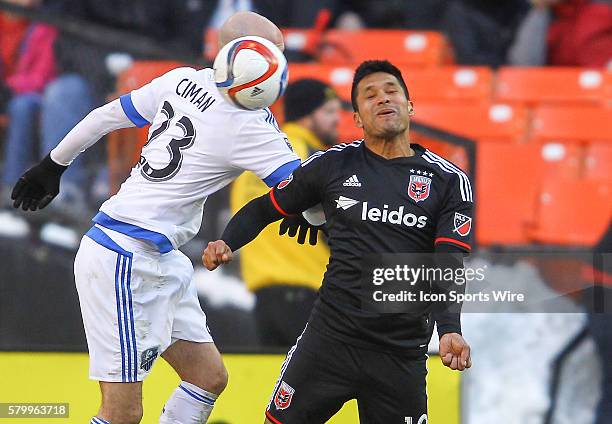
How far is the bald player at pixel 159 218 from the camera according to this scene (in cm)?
504

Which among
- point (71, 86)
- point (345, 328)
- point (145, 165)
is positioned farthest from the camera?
point (71, 86)

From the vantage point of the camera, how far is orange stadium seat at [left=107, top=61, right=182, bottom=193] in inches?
303

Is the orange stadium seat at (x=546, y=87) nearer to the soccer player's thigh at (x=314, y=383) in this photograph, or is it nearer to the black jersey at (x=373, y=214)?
the black jersey at (x=373, y=214)

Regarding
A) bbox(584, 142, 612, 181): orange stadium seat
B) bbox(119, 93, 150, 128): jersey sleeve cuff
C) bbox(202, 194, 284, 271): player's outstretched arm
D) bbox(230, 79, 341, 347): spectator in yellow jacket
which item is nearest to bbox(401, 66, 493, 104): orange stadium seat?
bbox(584, 142, 612, 181): orange stadium seat

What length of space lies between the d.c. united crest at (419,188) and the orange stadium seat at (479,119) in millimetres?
4446

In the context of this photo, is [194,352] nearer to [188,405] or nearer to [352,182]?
[188,405]

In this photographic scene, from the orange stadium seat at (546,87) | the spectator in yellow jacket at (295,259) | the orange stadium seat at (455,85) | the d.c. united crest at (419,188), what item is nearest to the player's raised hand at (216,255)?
the d.c. united crest at (419,188)

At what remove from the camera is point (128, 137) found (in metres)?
7.75

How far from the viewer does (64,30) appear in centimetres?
827

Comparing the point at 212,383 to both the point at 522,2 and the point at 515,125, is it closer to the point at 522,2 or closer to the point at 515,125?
the point at 515,125

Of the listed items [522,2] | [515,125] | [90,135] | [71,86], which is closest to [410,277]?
[90,135]

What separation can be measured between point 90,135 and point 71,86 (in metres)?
2.69

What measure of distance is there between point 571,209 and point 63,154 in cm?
429

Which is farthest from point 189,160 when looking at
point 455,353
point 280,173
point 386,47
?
point 386,47
